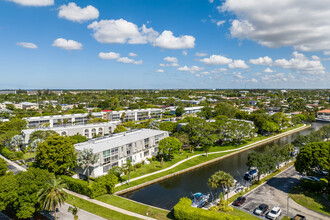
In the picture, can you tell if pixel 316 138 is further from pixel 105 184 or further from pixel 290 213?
pixel 105 184

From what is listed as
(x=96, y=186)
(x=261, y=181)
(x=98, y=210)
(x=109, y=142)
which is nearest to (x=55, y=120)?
(x=109, y=142)

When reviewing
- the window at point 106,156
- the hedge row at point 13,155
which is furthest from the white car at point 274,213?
the hedge row at point 13,155

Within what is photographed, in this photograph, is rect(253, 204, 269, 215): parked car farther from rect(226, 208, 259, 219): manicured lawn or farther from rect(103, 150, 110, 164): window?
Answer: rect(103, 150, 110, 164): window

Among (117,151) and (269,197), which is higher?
(117,151)

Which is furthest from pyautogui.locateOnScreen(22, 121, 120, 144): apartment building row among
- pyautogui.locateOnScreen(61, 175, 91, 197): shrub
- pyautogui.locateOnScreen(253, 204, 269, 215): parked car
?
pyautogui.locateOnScreen(253, 204, 269, 215): parked car

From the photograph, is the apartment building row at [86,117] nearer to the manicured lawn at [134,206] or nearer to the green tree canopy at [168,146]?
the green tree canopy at [168,146]

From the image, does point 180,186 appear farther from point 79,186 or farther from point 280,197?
point 79,186

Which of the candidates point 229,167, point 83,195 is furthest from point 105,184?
point 229,167
